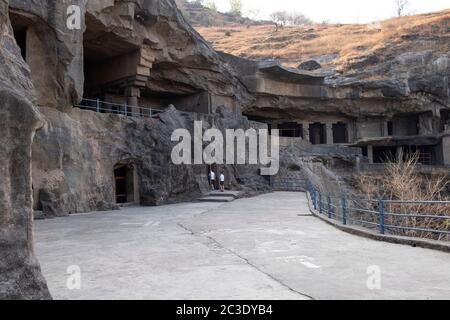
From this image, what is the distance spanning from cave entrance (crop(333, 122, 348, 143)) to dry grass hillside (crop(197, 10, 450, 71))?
225 inches

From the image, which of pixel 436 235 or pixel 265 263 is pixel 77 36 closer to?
pixel 265 263

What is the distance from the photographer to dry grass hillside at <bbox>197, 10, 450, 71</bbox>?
4366cm

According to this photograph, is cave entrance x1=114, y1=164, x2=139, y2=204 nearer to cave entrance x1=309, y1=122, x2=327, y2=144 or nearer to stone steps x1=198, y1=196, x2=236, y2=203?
stone steps x1=198, y1=196, x2=236, y2=203

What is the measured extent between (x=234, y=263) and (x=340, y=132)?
126 ft

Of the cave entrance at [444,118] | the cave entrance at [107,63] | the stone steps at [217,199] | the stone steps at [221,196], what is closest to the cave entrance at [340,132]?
the cave entrance at [444,118]

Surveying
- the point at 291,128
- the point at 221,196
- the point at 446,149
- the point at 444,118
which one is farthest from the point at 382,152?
the point at 221,196

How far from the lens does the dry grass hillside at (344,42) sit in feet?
143

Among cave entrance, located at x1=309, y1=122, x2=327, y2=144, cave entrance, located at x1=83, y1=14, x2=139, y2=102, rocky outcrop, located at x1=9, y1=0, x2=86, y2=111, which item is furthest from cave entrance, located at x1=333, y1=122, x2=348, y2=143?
rocky outcrop, located at x1=9, y1=0, x2=86, y2=111

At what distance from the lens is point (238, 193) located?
22.3m

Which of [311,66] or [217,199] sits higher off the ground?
[311,66]

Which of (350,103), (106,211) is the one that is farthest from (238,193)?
(350,103)

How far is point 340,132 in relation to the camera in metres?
43.2

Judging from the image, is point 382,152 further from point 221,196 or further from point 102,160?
point 102,160
